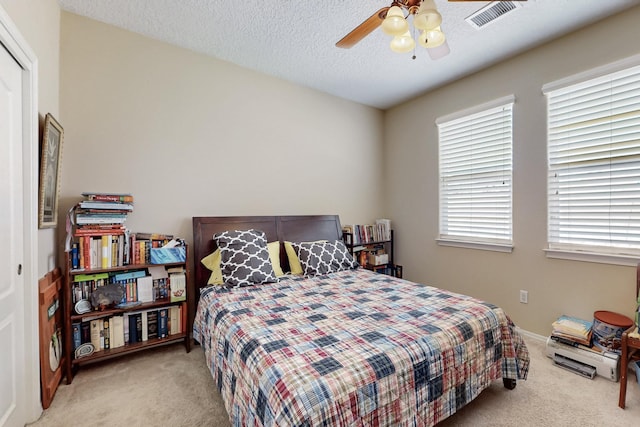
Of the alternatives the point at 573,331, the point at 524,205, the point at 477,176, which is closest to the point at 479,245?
the point at 524,205

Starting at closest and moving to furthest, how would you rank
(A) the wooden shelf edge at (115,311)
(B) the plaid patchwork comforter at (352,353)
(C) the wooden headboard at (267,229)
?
(B) the plaid patchwork comforter at (352,353) < (A) the wooden shelf edge at (115,311) < (C) the wooden headboard at (267,229)

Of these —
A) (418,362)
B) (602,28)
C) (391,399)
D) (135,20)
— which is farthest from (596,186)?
(135,20)

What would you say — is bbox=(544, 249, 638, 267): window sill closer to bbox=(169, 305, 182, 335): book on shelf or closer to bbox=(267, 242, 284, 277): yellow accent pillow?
bbox=(267, 242, 284, 277): yellow accent pillow

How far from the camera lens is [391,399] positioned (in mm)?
1283

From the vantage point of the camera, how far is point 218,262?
2.62 m

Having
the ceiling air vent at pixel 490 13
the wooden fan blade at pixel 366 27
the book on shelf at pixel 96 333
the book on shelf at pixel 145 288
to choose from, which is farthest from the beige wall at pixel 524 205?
the book on shelf at pixel 96 333

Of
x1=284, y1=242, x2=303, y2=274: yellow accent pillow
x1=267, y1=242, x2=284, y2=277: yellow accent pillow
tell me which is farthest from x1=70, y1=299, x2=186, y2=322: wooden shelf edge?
x1=284, y1=242, x2=303, y2=274: yellow accent pillow

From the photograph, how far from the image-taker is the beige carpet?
1693 mm

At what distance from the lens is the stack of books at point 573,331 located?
2236 mm

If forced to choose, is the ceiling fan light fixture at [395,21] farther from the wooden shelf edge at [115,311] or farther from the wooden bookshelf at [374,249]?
the wooden shelf edge at [115,311]

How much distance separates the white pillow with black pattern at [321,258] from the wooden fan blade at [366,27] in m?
1.86

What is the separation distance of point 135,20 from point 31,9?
79cm

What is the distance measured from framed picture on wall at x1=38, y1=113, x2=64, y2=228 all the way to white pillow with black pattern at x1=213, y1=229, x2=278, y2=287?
1182 mm

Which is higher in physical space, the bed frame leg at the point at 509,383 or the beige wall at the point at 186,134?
the beige wall at the point at 186,134
